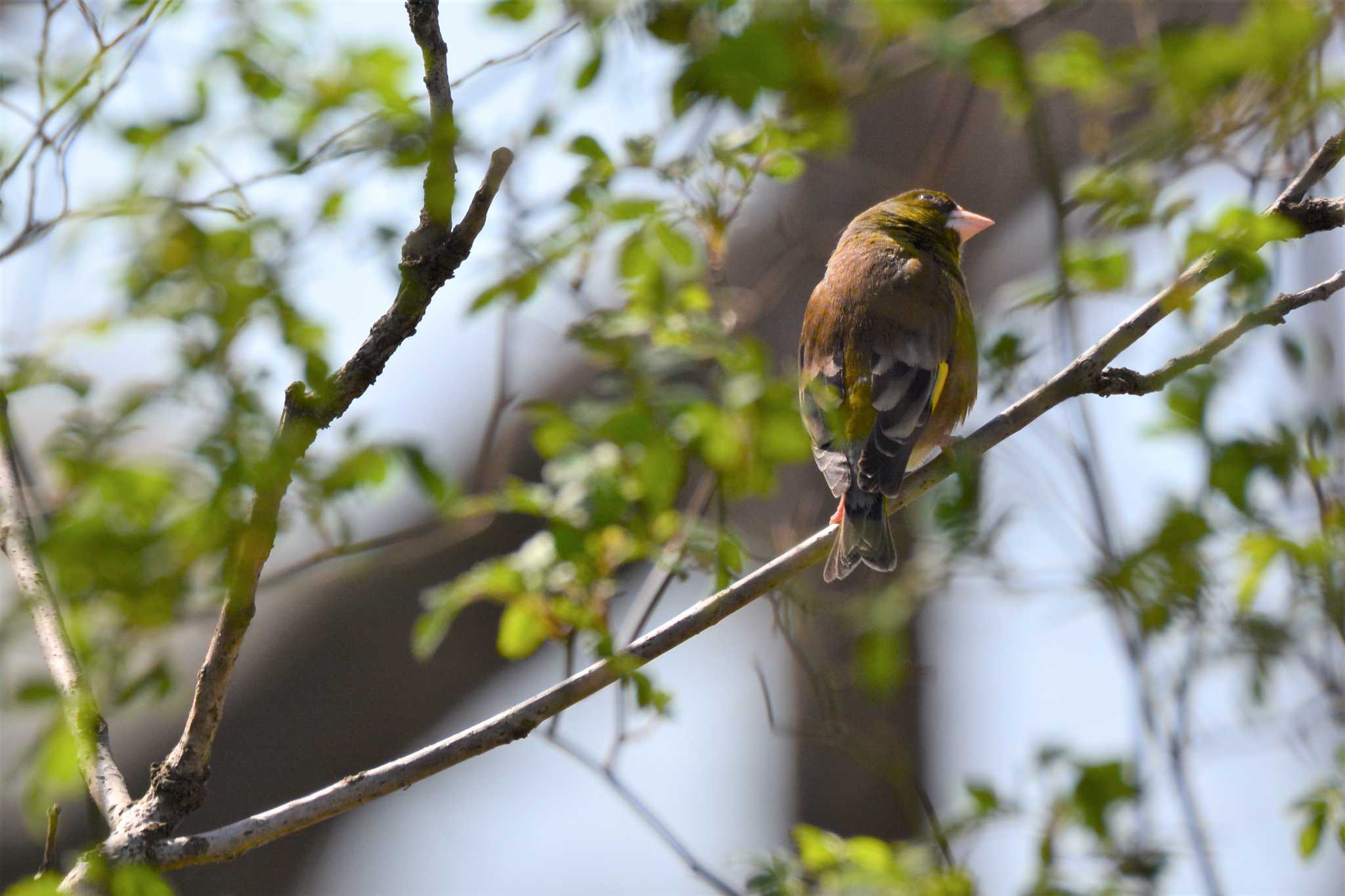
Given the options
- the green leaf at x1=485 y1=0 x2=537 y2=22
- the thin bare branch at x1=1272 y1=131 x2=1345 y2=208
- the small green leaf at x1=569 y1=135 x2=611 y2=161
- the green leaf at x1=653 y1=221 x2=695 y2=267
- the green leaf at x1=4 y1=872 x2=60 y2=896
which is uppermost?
the green leaf at x1=485 y1=0 x2=537 y2=22

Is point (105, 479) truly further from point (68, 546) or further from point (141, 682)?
point (141, 682)

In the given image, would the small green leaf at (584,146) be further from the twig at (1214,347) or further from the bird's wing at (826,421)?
the twig at (1214,347)

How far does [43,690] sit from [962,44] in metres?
2.16

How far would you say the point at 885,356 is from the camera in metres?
4.56

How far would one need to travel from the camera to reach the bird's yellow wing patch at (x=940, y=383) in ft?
14.7

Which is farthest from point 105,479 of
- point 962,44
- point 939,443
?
point 939,443

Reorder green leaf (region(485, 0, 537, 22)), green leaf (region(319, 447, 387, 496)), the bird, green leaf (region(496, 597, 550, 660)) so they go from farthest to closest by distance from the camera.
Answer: the bird < green leaf (region(496, 597, 550, 660)) < green leaf (region(485, 0, 537, 22)) < green leaf (region(319, 447, 387, 496))

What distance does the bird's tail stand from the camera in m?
3.72

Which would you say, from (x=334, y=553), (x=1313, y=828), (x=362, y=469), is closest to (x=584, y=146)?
(x=362, y=469)

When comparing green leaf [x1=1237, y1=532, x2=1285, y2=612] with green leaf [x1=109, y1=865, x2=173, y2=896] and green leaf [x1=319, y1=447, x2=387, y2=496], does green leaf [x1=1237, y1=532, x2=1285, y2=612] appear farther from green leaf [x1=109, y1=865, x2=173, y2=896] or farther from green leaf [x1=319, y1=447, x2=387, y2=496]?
green leaf [x1=109, y1=865, x2=173, y2=896]

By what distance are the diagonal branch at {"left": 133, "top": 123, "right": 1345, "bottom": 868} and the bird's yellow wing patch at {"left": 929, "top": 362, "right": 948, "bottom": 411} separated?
1.06 metres

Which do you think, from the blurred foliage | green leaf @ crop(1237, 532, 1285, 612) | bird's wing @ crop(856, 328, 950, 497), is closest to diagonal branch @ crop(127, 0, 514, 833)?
the blurred foliage

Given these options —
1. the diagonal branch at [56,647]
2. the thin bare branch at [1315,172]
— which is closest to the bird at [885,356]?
the thin bare branch at [1315,172]

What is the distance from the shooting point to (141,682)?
7.93ft
